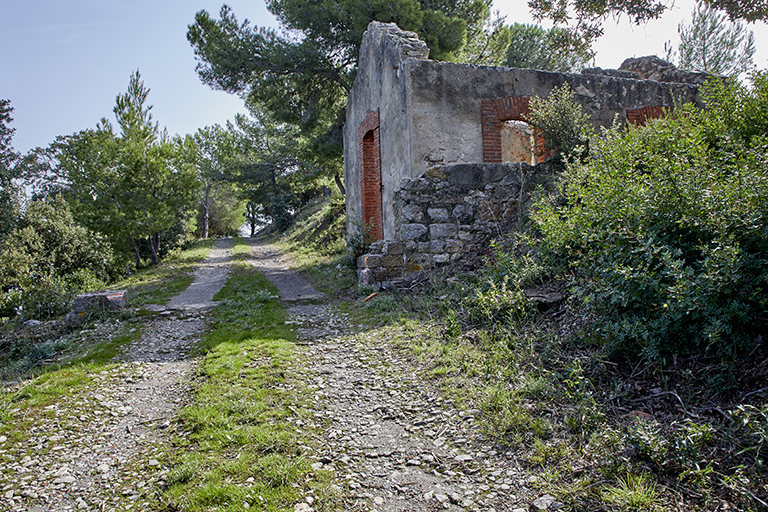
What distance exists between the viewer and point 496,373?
12.3 feet

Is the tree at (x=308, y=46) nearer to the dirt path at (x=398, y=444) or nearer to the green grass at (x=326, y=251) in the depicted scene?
the green grass at (x=326, y=251)

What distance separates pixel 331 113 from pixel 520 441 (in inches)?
636

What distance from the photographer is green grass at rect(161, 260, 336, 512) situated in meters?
2.52

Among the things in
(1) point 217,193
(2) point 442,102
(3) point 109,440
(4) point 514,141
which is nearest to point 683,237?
(3) point 109,440

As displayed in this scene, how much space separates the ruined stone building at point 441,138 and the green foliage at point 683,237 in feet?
10.4

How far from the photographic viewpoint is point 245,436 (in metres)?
3.12

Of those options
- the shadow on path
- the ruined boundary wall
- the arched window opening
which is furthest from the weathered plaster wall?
the shadow on path

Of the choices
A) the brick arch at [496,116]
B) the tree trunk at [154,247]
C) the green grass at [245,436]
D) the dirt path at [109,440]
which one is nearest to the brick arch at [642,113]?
the brick arch at [496,116]

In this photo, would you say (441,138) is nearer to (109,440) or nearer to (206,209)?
(109,440)

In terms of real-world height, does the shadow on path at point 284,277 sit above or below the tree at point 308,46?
below

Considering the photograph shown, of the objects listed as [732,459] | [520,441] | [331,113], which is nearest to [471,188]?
[520,441]

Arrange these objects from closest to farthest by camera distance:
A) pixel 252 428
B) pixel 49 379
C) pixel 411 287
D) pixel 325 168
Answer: pixel 252 428 → pixel 49 379 → pixel 411 287 → pixel 325 168

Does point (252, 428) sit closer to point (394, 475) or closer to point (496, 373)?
point (394, 475)

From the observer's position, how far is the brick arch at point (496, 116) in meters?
8.78
